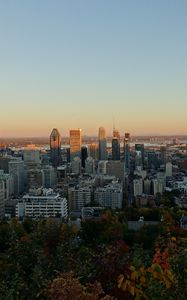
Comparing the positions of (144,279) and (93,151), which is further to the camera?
(93,151)

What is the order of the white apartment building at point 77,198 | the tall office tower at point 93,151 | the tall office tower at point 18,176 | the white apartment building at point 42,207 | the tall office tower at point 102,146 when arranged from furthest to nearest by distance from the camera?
the tall office tower at point 93,151
the tall office tower at point 102,146
the tall office tower at point 18,176
the white apartment building at point 77,198
the white apartment building at point 42,207

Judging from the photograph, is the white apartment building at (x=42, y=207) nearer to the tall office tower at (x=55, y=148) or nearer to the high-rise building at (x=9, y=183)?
the high-rise building at (x=9, y=183)

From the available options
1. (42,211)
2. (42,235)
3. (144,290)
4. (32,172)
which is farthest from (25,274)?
(32,172)

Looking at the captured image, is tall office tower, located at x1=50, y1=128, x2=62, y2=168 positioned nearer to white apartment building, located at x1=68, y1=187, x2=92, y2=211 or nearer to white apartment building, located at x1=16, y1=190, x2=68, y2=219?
white apartment building, located at x1=68, y1=187, x2=92, y2=211

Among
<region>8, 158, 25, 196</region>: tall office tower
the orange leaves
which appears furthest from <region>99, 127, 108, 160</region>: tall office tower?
the orange leaves

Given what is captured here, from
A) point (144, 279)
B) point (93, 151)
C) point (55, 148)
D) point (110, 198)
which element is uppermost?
point (144, 279)

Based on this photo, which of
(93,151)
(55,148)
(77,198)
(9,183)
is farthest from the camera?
(93,151)

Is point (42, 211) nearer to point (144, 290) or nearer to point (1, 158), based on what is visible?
point (144, 290)

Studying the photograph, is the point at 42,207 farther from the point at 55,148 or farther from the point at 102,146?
the point at 102,146

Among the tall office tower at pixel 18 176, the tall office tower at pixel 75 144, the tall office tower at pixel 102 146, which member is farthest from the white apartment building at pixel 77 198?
the tall office tower at pixel 102 146

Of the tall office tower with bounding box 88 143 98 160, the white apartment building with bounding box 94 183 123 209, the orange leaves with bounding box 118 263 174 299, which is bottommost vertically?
the white apartment building with bounding box 94 183 123 209

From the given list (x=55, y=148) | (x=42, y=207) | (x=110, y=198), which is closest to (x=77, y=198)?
(x=110, y=198)

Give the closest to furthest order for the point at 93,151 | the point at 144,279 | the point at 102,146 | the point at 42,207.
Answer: the point at 144,279, the point at 42,207, the point at 102,146, the point at 93,151
